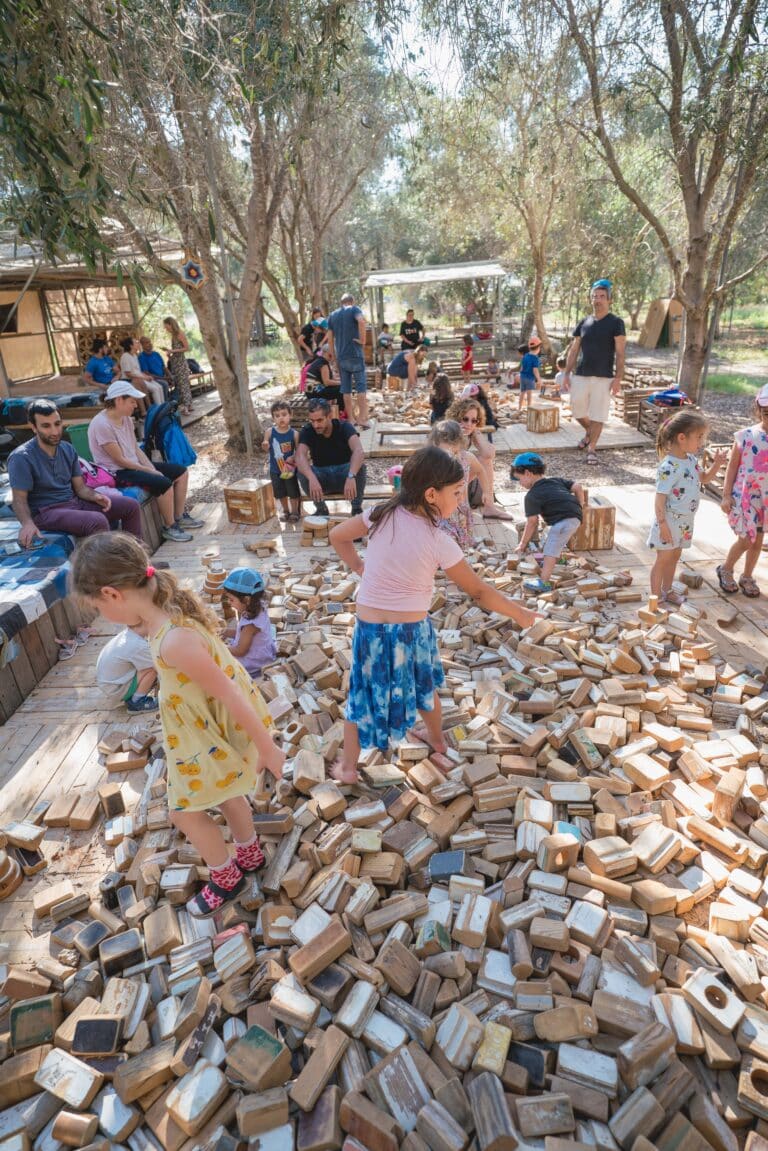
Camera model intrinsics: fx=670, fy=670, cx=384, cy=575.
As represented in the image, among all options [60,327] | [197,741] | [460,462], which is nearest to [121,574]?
[197,741]

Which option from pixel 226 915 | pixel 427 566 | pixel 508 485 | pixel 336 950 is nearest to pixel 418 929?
pixel 336 950

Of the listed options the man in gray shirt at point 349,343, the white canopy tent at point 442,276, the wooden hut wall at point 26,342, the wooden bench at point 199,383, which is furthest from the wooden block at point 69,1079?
the white canopy tent at point 442,276

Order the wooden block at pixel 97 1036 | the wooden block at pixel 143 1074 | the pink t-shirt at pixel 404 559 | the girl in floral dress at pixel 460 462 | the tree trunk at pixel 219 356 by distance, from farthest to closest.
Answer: the tree trunk at pixel 219 356 < the girl in floral dress at pixel 460 462 < the pink t-shirt at pixel 404 559 < the wooden block at pixel 97 1036 < the wooden block at pixel 143 1074

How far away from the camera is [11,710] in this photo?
159 inches

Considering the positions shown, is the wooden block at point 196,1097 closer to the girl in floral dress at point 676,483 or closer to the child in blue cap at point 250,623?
the child in blue cap at point 250,623

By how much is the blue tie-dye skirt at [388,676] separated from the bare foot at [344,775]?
17cm

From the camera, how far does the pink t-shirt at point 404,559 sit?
272cm

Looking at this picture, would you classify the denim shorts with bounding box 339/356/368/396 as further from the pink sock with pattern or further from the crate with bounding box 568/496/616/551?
the pink sock with pattern

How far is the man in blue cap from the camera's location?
7453mm

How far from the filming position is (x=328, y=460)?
6543 millimetres

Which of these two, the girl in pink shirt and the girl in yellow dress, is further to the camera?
the girl in pink shirt

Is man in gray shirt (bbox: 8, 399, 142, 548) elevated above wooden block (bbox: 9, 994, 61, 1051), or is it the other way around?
man in gray shirt (bbox: 8, 399, 142, 548)

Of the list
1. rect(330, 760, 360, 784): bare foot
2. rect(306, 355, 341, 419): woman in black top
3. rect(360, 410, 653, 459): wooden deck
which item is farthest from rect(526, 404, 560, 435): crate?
rect(330, 760, 360, 784): bare foot

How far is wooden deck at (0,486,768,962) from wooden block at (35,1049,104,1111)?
1.69 ft
